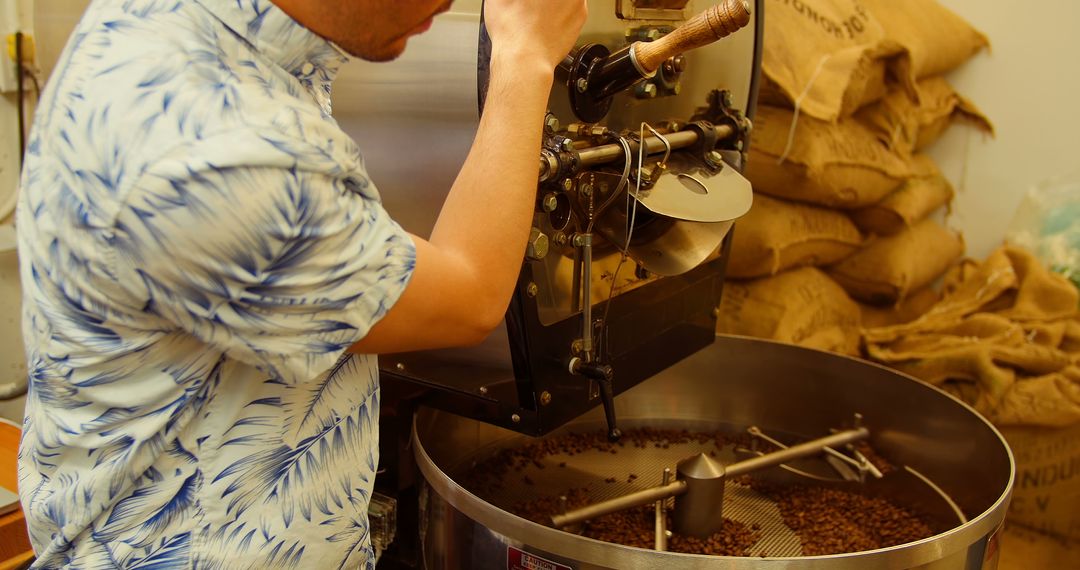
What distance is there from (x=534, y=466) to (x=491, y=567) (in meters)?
0.34

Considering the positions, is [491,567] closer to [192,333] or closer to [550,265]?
[550,265]

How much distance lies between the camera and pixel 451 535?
100 centimetres

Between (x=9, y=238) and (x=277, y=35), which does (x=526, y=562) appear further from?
(x=9, y=238)

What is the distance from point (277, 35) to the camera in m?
0.58

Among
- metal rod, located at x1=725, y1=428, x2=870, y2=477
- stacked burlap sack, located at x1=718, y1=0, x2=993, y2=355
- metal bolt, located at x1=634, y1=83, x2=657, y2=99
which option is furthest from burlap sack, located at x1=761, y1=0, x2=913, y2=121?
metal bolt, located at x1=634, y1=83, x2=657, y2=99

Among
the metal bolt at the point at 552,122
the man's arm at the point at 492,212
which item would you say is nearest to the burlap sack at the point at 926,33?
the metal bolt at the point at 552,122

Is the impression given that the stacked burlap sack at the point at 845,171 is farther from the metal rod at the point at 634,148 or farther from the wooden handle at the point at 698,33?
the wooden handle at the point at 698,33

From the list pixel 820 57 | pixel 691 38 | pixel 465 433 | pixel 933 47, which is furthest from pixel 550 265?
pixel 933 47

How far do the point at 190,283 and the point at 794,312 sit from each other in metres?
1.56

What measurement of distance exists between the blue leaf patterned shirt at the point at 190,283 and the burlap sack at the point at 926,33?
158 centimetres

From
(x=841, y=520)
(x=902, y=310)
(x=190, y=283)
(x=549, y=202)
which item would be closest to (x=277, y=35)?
(x=190, y=283)

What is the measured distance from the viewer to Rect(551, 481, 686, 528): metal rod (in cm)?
104

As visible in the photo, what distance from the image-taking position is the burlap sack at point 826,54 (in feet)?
→ 5.57

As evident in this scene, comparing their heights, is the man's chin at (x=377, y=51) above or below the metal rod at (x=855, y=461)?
above
